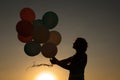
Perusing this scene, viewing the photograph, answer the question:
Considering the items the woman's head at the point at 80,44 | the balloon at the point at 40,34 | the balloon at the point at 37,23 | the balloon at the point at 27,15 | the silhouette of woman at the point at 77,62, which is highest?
the balloon at the point at 27,15

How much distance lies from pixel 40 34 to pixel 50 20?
0.48 metres

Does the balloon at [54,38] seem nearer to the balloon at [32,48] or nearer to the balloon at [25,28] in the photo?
the balloon at [32,48]

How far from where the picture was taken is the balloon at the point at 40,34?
456cm

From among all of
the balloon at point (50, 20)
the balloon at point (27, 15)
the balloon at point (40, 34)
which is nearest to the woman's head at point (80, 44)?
the balloon at point (40, 34)

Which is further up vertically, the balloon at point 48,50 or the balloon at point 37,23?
the balloon at point 37,23

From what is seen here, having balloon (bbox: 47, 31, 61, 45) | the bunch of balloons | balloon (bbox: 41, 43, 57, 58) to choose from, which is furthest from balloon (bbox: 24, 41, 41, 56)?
balloon (bbox: 47, 31, 61, 45)

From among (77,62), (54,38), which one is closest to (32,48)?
(54,38)

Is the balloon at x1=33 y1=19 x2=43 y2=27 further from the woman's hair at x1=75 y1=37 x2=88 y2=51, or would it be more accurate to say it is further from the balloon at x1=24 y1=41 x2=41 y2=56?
the woman's hair at x1=75 y1=37 x2=88 y2=51

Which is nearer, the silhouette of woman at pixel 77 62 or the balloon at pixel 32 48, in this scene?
the silhouette of woman at pixel 77 62

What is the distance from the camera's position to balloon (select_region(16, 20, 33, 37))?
459 centimetres

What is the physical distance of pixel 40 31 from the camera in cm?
456

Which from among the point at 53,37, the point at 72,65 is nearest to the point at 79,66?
the point at 72,65

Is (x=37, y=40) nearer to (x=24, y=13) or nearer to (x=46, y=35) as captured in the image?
(x=46, y=35)

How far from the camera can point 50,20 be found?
190 inches
